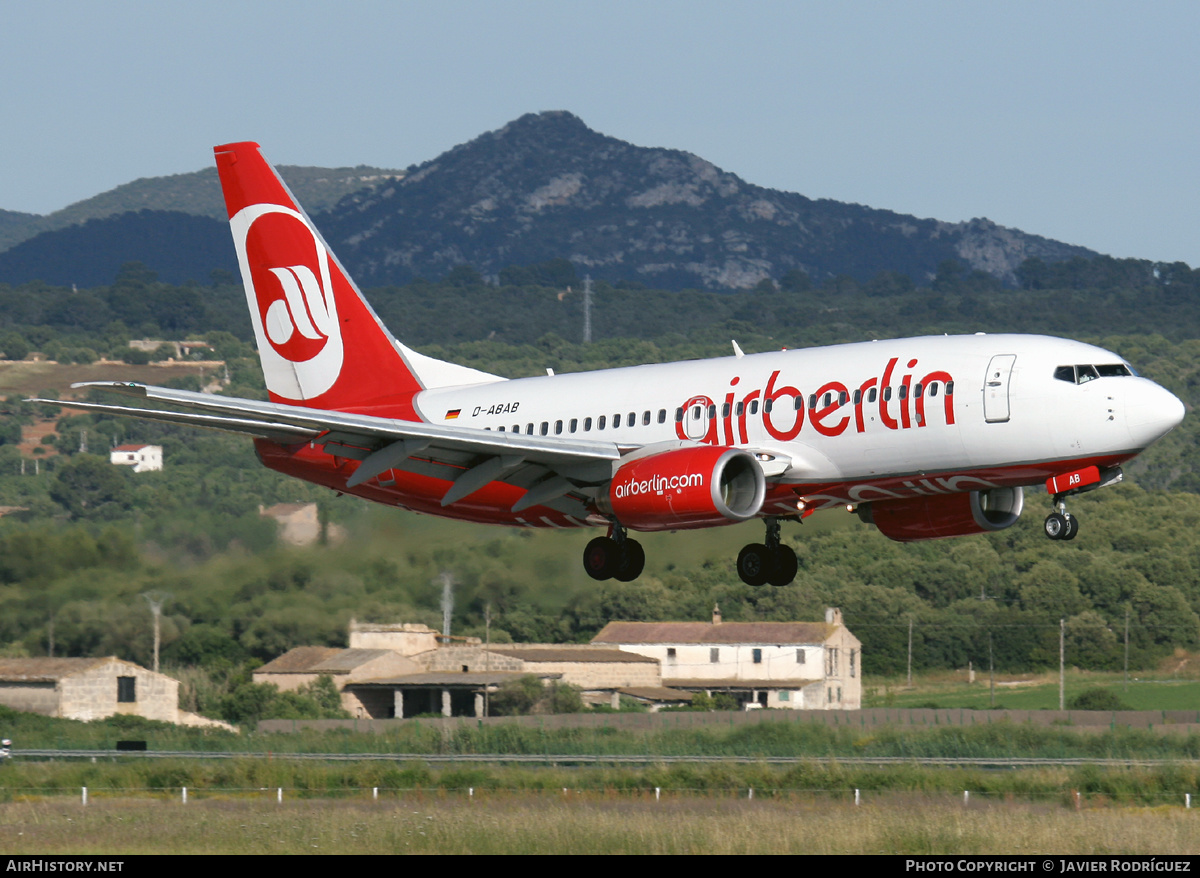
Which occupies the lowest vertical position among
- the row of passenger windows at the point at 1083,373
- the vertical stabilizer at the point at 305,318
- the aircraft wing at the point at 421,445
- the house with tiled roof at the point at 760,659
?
the house with tiled roof at the point at 760,659

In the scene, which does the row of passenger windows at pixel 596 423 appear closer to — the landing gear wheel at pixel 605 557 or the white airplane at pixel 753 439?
the white airplane at pixel 753 439

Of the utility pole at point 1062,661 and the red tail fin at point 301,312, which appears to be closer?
the red tail fin at point 301,312

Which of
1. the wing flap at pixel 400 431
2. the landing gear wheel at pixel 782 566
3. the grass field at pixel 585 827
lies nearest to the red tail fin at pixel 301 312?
the wing flap at pixel 400 431

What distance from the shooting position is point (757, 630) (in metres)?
107

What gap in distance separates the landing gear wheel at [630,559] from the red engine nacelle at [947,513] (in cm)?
546

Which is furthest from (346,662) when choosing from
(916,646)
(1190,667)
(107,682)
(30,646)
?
(1190,667)

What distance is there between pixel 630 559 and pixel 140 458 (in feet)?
434

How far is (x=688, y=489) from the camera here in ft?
122

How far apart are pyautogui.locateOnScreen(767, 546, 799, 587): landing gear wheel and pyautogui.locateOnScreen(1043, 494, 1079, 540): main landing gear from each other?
21.5ft

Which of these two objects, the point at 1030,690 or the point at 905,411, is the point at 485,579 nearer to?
the point at 905,411

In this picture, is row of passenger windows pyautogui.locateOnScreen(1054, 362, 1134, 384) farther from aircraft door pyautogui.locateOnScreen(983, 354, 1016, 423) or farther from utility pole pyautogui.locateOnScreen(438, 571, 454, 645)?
utility pole pyautogui.locateOnScreen(438, 571, 454, 645)

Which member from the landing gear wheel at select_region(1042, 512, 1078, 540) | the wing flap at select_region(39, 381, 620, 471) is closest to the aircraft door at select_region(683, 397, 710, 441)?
the wing flap at select_region(39, 381, 620, 471)

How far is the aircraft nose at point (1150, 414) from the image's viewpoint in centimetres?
3547
